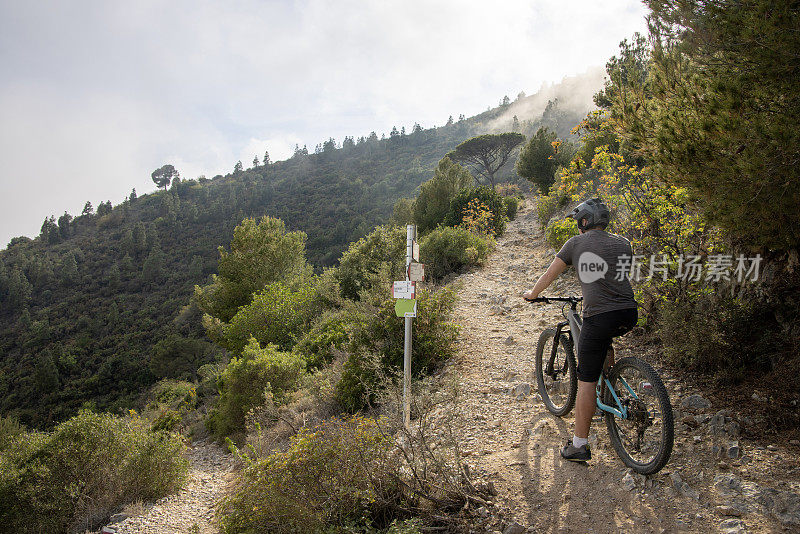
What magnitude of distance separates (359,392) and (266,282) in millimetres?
17556

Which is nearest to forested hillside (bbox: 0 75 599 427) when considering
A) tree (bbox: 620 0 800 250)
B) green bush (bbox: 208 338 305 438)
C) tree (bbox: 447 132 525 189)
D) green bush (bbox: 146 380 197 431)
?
green bush (bbox: 146 380 197 431)

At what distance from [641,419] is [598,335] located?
64 cm

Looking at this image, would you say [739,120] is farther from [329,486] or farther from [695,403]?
[329,486]

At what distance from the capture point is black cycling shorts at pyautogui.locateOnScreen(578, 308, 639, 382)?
8.89 feet

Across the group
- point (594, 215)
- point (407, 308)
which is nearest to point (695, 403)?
point (594, 215)

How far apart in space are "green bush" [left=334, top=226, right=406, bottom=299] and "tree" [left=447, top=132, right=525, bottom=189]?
2298cm

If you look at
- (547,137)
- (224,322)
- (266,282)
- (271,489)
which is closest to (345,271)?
(266,282)

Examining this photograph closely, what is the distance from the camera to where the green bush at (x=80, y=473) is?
595 centimetres

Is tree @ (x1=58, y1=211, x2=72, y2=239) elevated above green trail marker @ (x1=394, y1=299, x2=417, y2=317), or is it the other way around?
tree @ (x1=58, y1=211, x2=72, y2=239)

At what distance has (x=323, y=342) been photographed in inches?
388

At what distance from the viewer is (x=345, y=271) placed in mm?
15172

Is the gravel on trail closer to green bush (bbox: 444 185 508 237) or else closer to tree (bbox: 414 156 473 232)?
green bush (bbox: 444 185 508 237)

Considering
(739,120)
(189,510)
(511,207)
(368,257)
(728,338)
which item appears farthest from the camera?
(511,207)

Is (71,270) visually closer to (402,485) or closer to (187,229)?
(187,229)
